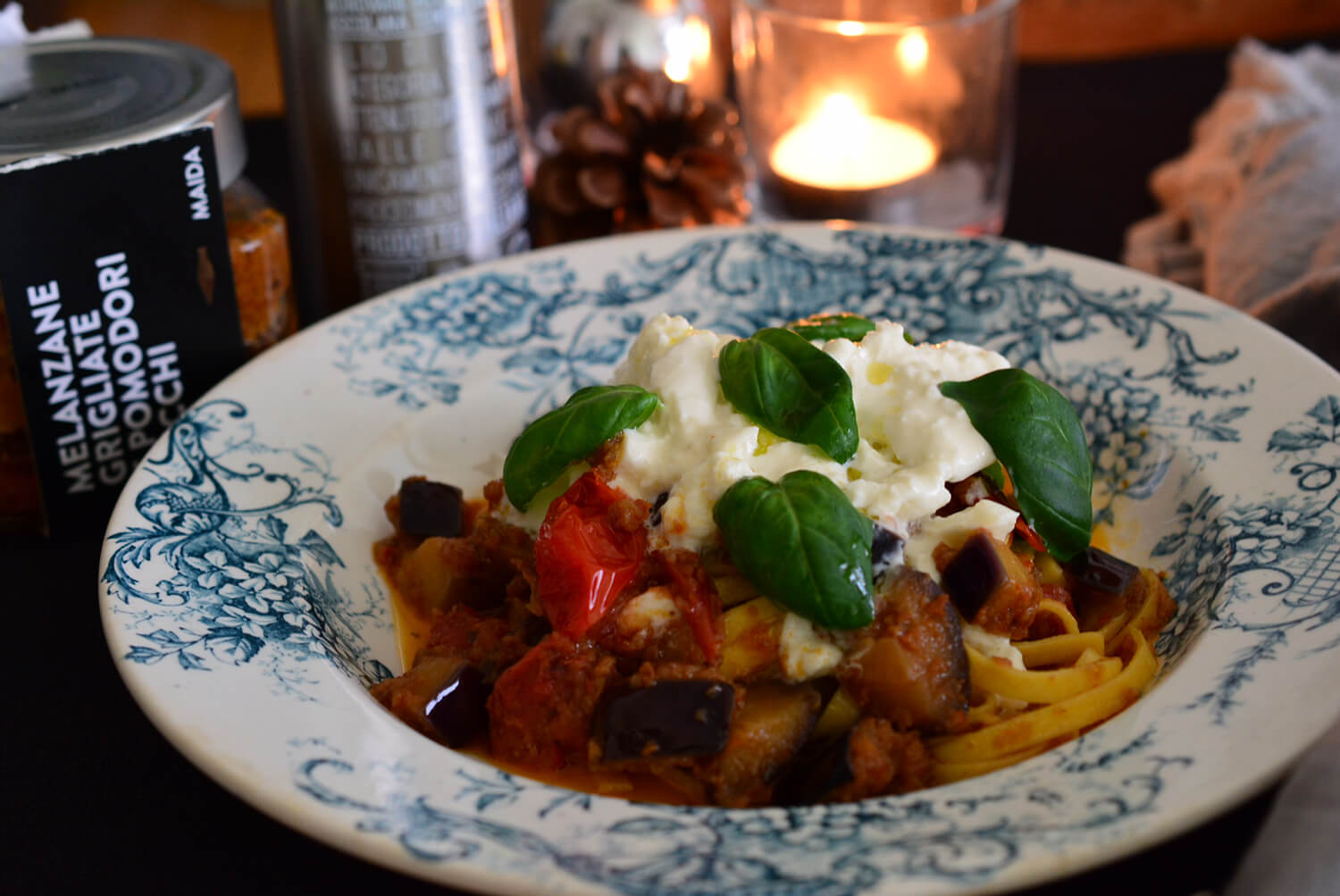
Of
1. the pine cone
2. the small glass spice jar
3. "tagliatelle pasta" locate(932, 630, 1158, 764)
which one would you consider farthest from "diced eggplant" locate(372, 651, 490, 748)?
the pine cone

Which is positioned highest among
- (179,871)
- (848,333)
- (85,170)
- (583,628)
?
(85,170)

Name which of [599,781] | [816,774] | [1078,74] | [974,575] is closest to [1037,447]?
[974,575]

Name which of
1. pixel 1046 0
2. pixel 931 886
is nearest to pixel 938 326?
pixel 931 886

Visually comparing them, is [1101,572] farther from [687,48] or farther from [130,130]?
[687,48]

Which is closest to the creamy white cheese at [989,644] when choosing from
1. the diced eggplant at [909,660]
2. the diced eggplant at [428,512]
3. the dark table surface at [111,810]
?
the diced eggplant at [909,660]

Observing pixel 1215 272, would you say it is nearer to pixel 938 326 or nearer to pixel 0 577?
pixel 938 326

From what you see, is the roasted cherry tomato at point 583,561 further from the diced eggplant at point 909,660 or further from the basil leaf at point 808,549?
the diced eggplant at point 909,660

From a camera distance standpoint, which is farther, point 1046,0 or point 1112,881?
point 1046,0
